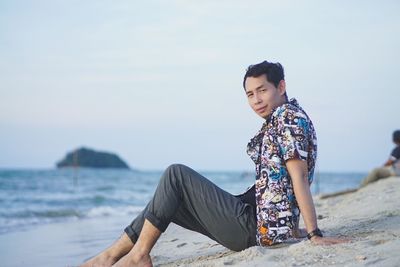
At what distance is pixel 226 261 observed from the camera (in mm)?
3371

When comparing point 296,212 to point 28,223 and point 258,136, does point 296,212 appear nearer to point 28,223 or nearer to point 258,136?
point 258,136

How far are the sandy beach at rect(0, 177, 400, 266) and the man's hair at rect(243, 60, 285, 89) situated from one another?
1.07 meters

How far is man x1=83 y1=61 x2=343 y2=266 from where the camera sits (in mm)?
3262

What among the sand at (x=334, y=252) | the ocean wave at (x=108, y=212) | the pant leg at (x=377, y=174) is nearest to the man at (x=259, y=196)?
the sand at (x=334, y=252)

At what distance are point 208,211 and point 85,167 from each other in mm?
68483

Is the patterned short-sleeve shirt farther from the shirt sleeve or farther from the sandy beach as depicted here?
the sandy beach

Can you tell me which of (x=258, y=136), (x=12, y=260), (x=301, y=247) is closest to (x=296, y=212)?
(x=301, y=247)

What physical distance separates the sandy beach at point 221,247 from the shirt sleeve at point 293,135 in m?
0.56

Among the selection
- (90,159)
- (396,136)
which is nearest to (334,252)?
(396,136)

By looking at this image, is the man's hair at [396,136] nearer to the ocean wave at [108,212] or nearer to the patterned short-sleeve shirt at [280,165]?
the ocean wave at [108,212]

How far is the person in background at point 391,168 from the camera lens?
10936 mm

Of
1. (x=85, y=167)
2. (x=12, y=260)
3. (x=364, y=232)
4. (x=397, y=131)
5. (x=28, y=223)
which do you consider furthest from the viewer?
(x=85, y=167)

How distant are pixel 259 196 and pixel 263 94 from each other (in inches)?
26.4

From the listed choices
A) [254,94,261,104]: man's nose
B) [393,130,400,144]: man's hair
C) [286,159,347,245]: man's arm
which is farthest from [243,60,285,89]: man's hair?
[393,130,400,144]: man's hair
